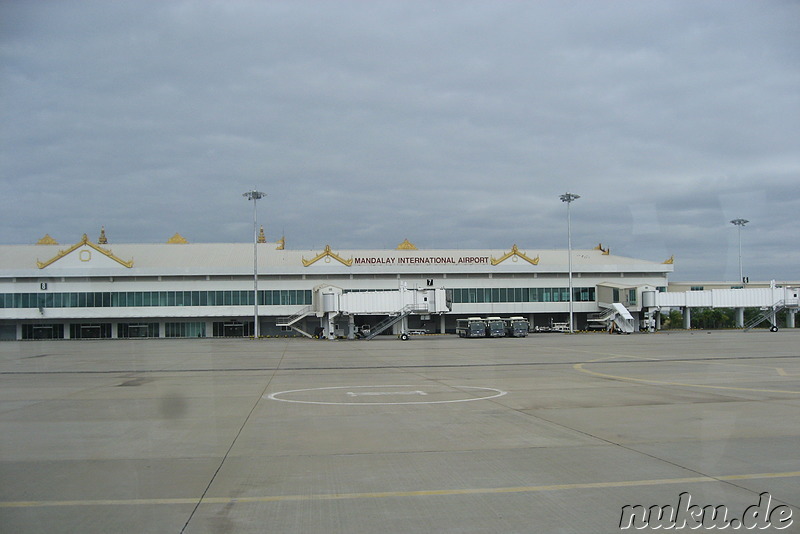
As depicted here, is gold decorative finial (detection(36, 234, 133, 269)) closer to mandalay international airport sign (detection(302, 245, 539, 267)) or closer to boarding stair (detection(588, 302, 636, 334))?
mandalay international airport sign (detection(302, 245, 539, 267))

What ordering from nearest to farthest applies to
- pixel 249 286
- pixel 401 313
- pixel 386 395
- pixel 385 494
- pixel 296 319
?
pixel 385 494
pixel 386 395
pixel 401 313
pixel 296 319
pixel 249 286

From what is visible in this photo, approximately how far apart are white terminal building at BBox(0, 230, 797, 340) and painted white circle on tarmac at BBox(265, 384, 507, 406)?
56.9 m

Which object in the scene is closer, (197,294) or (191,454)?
(191,454)

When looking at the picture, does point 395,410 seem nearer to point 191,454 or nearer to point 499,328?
point 191,454

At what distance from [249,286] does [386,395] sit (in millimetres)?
76308

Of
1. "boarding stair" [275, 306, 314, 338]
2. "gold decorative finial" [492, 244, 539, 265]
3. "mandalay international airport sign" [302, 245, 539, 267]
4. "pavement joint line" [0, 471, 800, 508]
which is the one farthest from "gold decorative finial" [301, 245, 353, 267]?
"pavement joint line" [0, 471, 800, 508]

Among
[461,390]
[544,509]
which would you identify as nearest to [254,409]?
[461,390]

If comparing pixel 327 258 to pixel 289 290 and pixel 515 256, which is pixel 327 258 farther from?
pixel 515 256

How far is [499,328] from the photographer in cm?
7538

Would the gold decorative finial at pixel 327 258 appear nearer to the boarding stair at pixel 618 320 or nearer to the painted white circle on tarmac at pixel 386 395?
the boarding stair at pixel 618 320

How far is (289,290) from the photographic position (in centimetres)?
9581

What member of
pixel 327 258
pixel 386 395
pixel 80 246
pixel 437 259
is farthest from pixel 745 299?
pixel 80 246

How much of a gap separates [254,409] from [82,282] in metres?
84.4

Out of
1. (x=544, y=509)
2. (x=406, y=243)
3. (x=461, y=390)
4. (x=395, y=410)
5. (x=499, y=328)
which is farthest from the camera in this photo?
(x=406, y=243)
